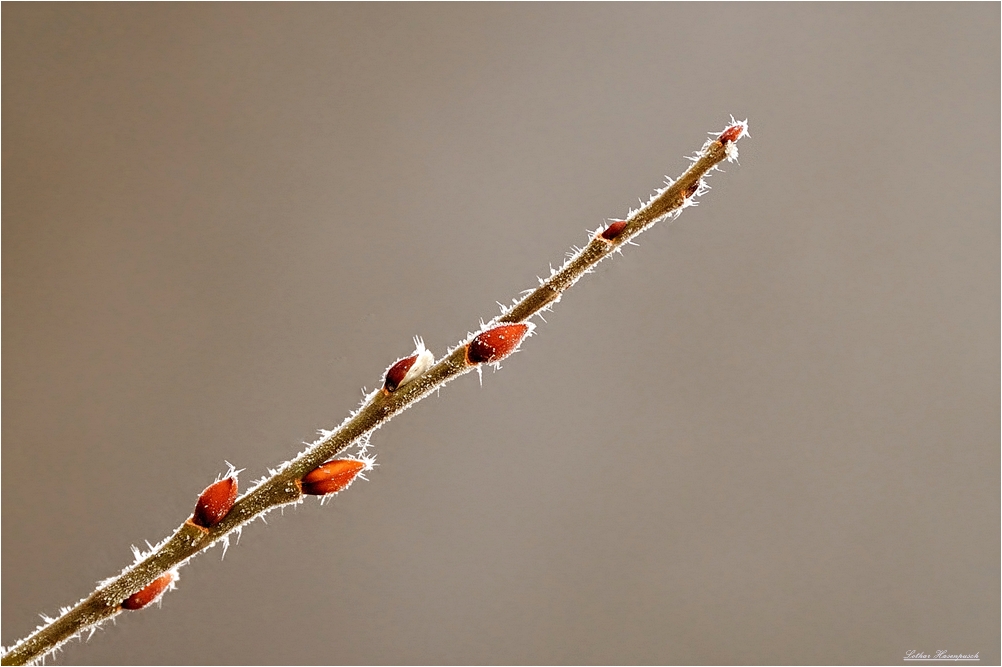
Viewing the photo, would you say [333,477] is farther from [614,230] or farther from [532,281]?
[532,281]

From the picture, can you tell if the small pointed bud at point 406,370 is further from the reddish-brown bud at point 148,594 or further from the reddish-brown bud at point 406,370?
the reddish-brown bud at point 148,594

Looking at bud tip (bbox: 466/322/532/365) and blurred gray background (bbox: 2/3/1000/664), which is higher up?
blurred gray background (bbox: 2/3/1000/664)

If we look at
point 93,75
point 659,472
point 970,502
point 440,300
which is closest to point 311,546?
point 440,300

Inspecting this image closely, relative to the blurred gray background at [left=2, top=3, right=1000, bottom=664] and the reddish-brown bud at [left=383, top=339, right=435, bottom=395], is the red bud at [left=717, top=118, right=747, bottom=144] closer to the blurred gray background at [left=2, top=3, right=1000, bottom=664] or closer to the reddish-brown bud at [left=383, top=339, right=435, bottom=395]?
the reddish-brown bud at [left=383, top=339, right=435, bottom=395]

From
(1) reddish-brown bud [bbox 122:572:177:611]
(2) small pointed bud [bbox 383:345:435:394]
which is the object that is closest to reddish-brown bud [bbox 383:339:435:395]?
(2) small pointed bud [bbox 383:345:435:394]

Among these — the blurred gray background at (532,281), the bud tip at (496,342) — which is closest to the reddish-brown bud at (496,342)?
the bud tip at (496,342)

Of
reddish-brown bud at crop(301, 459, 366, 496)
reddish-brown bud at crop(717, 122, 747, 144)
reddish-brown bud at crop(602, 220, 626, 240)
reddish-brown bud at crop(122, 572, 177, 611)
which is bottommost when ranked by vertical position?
reddish-brown bud at crop(122, 572, 177, 611)

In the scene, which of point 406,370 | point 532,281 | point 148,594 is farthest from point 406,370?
point 532,281

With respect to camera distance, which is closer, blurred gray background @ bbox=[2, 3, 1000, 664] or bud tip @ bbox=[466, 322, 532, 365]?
bud tip @ bbox=[466, 322, 532, 365]

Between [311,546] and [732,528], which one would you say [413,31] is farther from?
[732,528]
